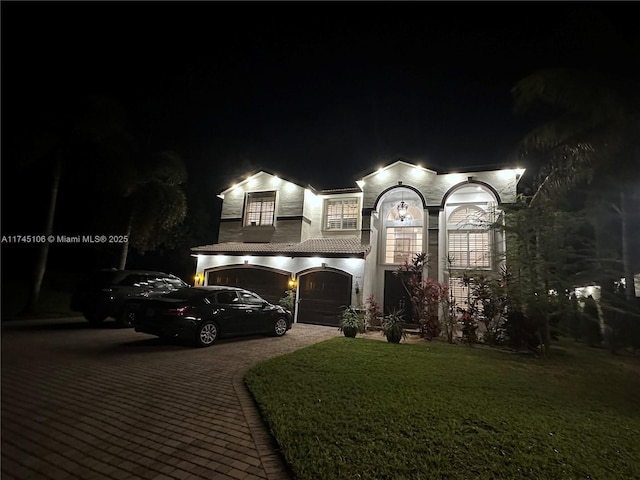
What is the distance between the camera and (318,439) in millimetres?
3219

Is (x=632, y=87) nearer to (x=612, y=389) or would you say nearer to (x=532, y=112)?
(x=532, y=112)

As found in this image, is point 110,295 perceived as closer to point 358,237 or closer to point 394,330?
point 394,330

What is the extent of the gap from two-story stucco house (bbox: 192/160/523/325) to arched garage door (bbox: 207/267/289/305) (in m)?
0.04

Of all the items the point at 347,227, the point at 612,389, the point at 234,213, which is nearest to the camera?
the point at 612,389

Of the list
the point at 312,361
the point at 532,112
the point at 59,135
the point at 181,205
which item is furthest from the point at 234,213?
the point at 532,112

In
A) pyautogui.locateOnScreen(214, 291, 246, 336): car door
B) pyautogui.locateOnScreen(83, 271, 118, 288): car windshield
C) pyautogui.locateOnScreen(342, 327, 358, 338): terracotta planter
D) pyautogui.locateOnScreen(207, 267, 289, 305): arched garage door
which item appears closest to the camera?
pyautogui.locateOnScreen(214, 291, 246, 336): car door

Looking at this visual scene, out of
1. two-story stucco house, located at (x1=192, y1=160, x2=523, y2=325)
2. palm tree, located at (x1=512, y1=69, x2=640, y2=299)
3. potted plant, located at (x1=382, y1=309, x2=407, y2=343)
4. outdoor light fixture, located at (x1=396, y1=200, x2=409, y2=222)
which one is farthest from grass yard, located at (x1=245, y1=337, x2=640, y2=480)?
outdoor light fixture, located at (x1=396, y1=200, x2=409, y2=222)

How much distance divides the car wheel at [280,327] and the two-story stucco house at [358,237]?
3.12 meters

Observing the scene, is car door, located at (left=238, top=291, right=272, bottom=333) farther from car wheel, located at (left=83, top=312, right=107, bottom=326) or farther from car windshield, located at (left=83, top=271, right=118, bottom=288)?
car wheel, located at (left=83, top=312, right=107, bottom=326)

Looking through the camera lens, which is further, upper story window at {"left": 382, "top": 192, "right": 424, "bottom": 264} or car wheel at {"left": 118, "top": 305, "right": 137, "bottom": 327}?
upper story window at {"left": 382, "top": 192, "right": 424, "bottom": 264}

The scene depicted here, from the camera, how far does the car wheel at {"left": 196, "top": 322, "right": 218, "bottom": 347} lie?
7410 millimetres

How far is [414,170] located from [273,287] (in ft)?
26.0

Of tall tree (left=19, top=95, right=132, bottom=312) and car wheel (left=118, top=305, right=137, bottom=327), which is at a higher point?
tall tree (left=19, top=95, right=132, bottom=312)

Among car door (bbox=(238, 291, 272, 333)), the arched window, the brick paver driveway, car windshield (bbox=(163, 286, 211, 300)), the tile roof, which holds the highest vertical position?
the arched window
